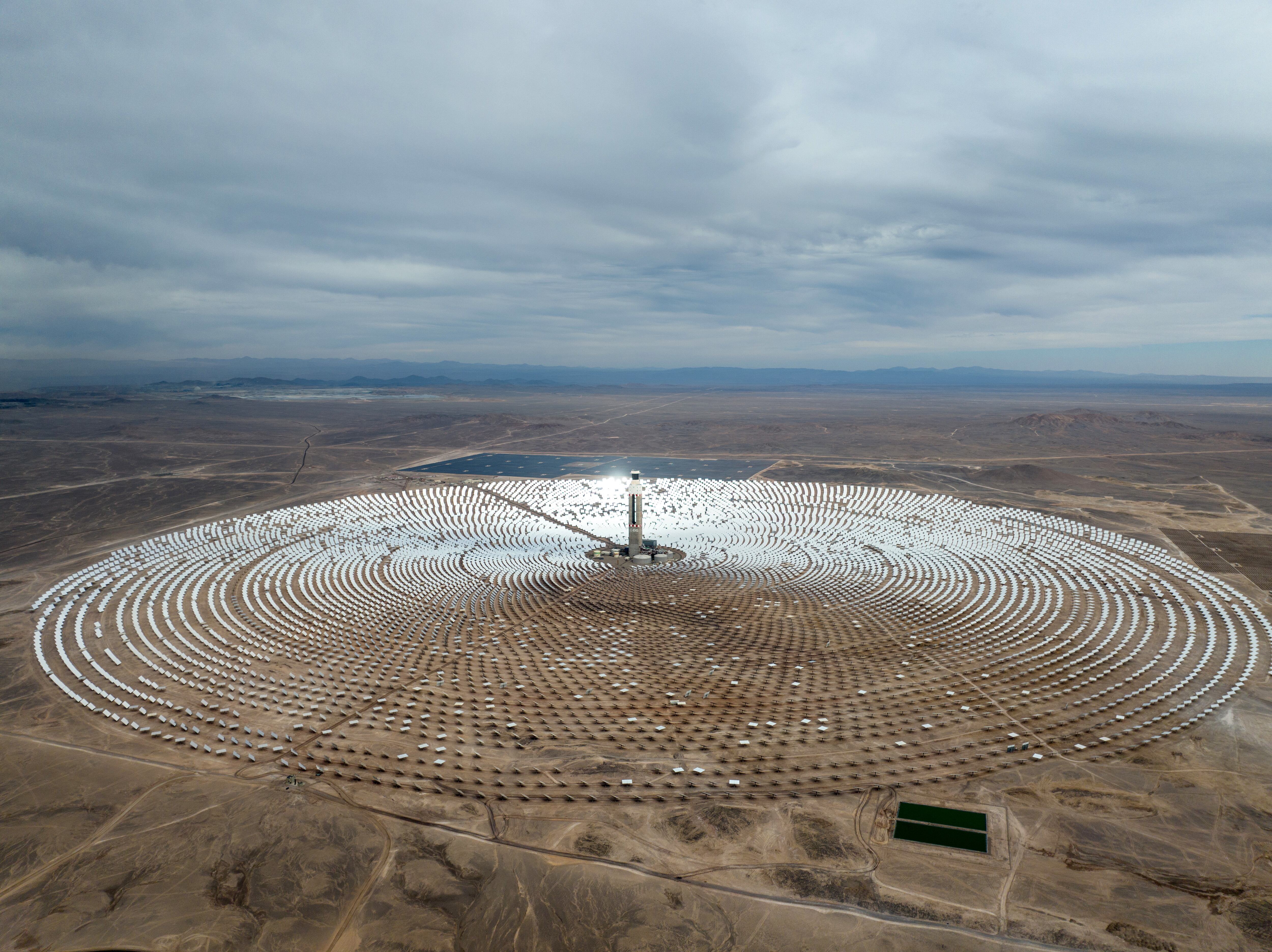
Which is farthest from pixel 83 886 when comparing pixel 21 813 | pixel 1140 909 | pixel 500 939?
pixel 1140 909

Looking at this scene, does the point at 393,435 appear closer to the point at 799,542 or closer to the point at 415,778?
the point at 799,542

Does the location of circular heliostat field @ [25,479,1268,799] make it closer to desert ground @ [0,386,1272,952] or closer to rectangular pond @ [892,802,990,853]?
desert ground @ [0,386,1272,952]

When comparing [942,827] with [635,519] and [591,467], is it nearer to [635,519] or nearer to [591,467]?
[635,519]

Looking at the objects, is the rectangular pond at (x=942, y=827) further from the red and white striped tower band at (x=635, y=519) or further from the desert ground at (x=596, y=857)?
the red and white striped tower band at (x=635, y=519)

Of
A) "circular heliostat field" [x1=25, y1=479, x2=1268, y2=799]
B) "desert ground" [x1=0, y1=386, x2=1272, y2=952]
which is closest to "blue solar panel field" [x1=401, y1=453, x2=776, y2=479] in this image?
"circular heliostat field" [x1=25, y1=479, x2=1268, y2=799]

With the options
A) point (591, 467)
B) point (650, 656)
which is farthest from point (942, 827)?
point (591, 467)

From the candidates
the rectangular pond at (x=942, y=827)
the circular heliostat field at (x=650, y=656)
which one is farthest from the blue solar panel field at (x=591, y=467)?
the rectangular pond at (x=942, y=827)
